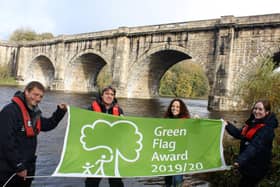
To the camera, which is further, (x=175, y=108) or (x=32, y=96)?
(x=175, y=108)

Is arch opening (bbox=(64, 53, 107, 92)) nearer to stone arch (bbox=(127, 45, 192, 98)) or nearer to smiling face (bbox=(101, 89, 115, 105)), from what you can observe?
stone arch (bbox=(127, 45, 192, 98))

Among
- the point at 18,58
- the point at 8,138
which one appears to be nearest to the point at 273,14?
the point at 8,138

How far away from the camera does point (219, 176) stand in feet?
22.2

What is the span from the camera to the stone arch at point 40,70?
182 ft

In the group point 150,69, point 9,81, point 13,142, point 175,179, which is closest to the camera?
point 13,142

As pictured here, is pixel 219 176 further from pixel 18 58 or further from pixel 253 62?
pixel 18 58

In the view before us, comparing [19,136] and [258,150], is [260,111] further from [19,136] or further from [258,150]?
[19,136]

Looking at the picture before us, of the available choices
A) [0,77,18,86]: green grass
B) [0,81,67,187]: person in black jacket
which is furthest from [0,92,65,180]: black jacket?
[0,77,18,86]: green grass

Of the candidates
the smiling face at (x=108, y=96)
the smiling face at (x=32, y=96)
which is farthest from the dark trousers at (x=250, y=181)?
the smiling face at (x=32, y=96)

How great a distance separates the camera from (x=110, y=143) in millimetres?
4527

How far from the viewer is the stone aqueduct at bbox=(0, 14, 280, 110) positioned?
24688 millimetres

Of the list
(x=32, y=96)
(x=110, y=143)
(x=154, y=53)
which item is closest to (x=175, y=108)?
(x=110, y=143)

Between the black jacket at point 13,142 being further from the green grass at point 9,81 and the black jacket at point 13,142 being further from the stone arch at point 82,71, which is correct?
the green grass at point 9,81

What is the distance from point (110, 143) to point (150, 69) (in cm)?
3207
